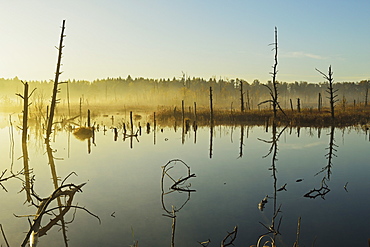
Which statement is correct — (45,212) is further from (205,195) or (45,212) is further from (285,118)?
(285,118)

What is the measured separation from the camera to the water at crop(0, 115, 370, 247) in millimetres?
9156

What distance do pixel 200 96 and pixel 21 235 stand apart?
122 metres

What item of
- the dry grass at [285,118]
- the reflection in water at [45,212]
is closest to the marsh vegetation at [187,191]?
the reflection in water at [45,212]

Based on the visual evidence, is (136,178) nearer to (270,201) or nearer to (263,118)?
(270,201)

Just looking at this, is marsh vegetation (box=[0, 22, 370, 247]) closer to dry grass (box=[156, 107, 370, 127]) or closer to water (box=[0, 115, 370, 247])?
water (box=[0, 115, 370, 247])

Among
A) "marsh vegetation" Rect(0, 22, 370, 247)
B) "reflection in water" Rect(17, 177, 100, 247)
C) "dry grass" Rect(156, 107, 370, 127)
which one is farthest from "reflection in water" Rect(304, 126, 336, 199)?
"dry grass" Rect(156, 107, 370, 127)

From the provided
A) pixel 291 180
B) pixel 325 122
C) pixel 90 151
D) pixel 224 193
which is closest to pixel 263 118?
pixel 325 122

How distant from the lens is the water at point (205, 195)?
30.0ft

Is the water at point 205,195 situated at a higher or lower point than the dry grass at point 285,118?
lower

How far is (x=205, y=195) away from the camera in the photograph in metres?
12.8

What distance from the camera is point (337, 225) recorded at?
9.79m

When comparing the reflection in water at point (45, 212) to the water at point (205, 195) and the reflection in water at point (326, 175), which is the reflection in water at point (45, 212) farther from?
the reflection in water at point (326, 175)

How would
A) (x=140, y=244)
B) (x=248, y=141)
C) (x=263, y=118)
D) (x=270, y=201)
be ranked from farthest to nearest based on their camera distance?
(x=263, y=118)
(x=248, y=141)
(x=270, y=201)
(x=140, y=244)

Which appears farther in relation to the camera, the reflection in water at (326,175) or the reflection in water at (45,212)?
the reflection in water at (326,175)
